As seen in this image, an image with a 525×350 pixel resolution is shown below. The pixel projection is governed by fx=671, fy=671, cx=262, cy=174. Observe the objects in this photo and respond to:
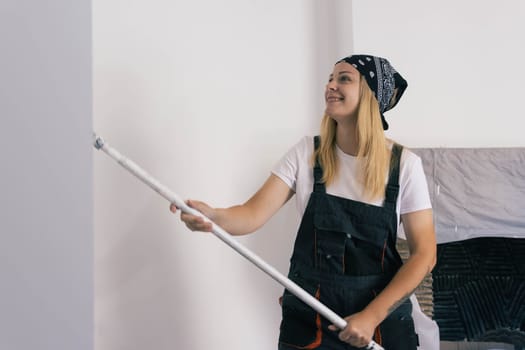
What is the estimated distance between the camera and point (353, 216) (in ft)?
5.19

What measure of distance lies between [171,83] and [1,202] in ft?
3.58

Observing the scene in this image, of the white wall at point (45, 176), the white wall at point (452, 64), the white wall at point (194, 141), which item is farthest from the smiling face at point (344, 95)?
the white wall at point (45, 176)

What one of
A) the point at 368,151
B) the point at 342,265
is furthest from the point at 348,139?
the point at 342,265

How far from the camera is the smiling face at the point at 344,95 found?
1610 mm

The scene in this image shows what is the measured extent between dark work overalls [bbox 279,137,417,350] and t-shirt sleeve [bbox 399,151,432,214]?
23 mm

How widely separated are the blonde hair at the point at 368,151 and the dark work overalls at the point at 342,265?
23 millimetres

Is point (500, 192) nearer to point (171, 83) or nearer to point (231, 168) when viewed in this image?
point (231, 168)

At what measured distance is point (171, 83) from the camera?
175cm

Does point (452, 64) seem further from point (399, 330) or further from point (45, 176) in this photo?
point (45, 176)

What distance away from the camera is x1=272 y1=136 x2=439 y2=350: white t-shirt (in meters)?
1.58

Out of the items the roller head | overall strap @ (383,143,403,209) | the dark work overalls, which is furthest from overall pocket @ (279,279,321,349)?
the roller head

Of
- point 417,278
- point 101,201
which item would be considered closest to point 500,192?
point 417,278

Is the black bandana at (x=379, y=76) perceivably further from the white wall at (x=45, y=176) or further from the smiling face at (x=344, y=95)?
the white wall at (x=45, y=176)

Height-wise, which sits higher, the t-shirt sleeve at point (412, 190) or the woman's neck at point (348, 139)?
the woman's neck at point (348, 139)
